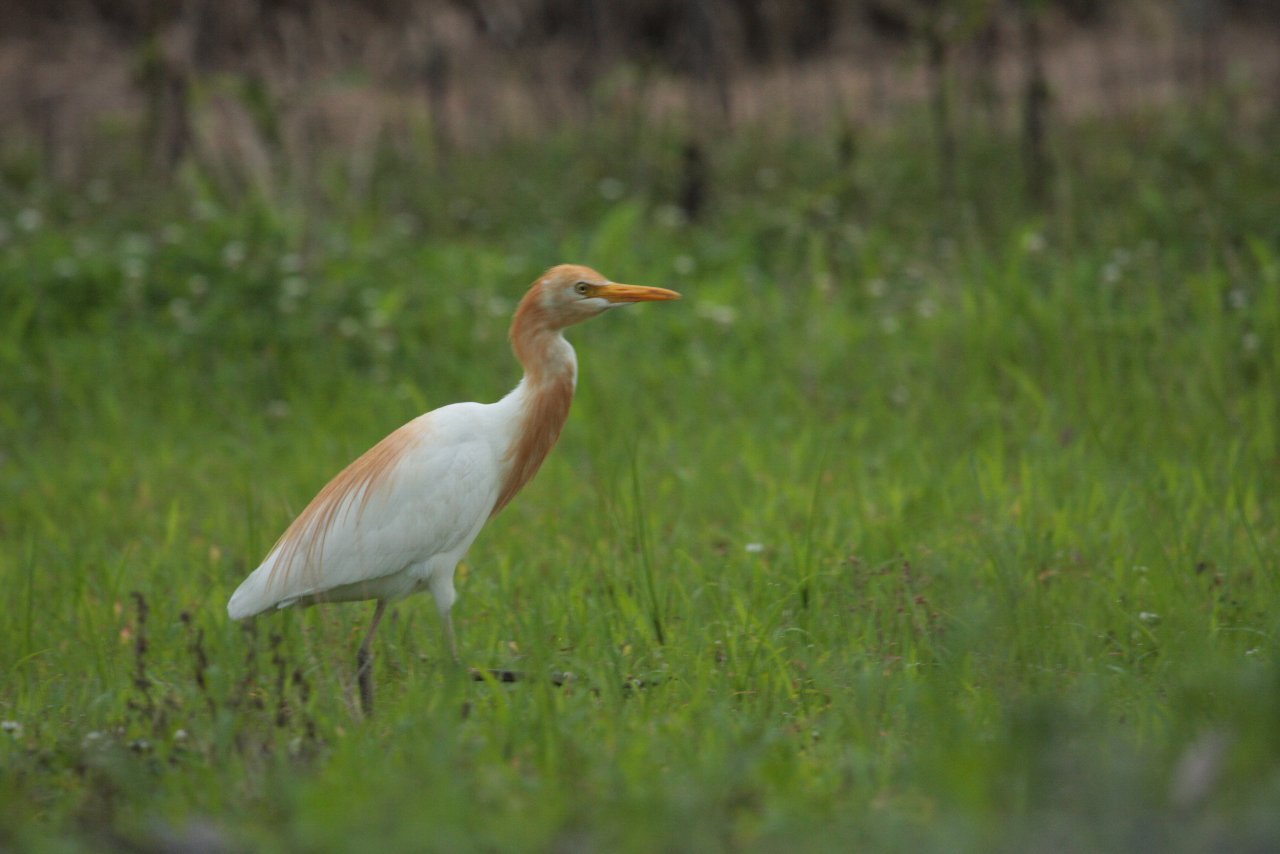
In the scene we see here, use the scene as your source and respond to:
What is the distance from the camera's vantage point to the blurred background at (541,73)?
8312 millimetres

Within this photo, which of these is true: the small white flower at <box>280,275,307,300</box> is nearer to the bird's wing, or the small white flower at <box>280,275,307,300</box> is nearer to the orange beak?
the bird's wing

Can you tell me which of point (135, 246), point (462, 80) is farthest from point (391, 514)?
point (462, 80)

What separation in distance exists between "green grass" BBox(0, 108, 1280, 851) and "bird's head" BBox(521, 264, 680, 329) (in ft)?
1.90

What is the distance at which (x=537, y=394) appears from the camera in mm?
3422

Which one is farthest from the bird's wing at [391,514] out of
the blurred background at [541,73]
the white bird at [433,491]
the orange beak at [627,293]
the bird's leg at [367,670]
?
the blurred background at [541,73]

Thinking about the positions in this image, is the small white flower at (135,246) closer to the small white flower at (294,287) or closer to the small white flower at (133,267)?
the small white flower at (133,267)

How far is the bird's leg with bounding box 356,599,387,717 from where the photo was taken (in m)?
3.03

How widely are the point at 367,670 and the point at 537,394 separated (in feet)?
2.77

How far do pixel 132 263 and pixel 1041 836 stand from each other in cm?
594

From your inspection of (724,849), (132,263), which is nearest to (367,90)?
(132,263)

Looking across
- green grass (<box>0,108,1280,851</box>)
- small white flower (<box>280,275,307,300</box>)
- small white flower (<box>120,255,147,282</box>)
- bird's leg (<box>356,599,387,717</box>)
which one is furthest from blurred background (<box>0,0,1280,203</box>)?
bird's leg (<box>356,599,387,717</box>)

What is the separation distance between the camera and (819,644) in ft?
10.9

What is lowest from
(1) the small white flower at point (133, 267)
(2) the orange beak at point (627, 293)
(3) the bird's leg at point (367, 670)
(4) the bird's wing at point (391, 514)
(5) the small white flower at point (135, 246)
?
(3) the bird's leg at point (367, 670)

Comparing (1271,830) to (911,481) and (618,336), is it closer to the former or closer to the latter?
(911,481)
